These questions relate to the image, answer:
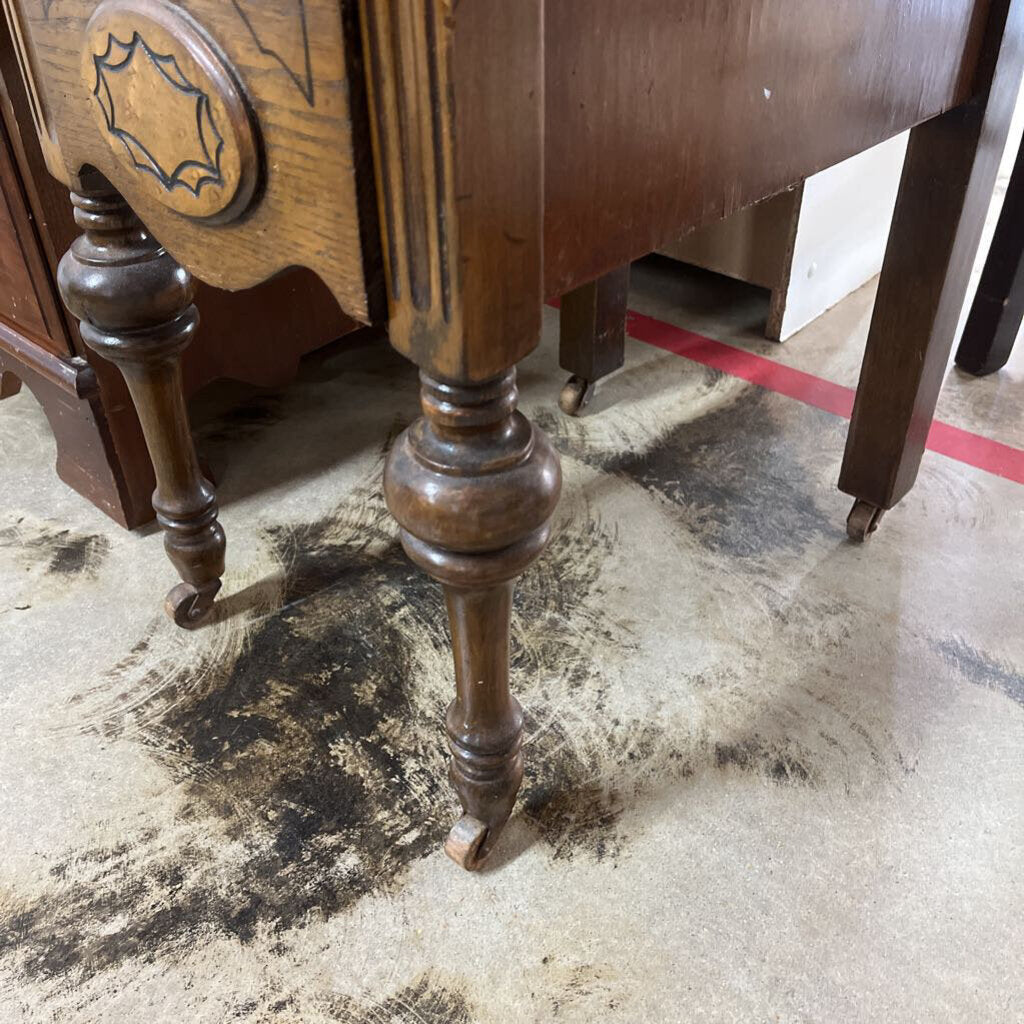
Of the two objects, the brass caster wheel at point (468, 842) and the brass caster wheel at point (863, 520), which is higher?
the brass caster wheel at point (468, 842)

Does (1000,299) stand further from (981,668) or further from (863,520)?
(981,668)

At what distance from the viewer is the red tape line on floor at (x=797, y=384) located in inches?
57.3

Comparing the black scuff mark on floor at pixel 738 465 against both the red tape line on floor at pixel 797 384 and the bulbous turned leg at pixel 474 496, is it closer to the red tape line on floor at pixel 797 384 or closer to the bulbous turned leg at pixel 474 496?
the red tape line on floor at pixel 797 384

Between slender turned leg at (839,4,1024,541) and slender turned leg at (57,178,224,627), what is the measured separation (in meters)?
0.76

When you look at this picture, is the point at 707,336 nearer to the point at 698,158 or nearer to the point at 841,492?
the point at 841,492

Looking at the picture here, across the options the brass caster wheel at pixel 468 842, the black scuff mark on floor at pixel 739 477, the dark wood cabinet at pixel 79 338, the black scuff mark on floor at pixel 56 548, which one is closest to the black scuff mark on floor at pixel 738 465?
the black scuff mark on floor at pixel 739 477

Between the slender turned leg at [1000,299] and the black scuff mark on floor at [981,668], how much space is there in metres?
0.72

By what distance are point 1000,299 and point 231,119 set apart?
4.63 feet

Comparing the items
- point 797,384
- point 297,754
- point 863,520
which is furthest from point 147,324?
point 797,384

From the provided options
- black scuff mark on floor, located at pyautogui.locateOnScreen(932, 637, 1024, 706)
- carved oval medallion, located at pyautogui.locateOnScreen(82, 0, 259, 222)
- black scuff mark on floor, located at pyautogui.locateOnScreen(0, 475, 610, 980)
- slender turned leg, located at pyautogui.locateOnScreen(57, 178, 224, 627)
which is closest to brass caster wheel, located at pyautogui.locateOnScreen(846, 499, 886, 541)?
black scuff mark on floor, located at pyautogui.locateOnScreen(932, 637, 1024, 706)

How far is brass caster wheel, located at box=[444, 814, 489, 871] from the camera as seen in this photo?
0.87 meters

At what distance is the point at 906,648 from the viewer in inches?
44.2

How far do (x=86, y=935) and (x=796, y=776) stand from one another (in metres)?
0.66

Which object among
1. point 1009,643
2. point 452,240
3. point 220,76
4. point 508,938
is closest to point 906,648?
point 1009,643
